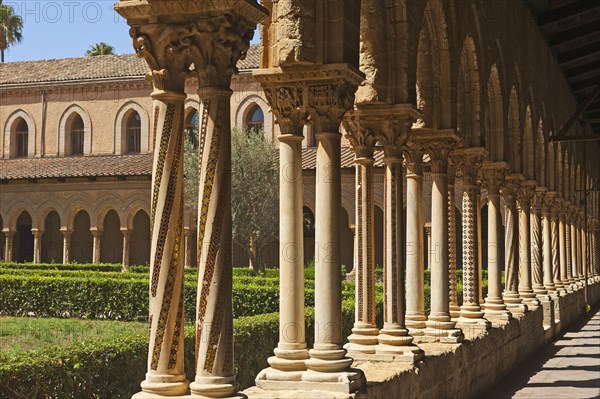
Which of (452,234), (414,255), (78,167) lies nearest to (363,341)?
(414,255)

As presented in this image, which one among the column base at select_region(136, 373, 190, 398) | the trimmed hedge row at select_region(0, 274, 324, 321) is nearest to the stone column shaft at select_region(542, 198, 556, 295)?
the trimmed hedge row at select_region(0, 274, 324, 321)

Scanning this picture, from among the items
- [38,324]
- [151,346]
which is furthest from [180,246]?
[38,324]

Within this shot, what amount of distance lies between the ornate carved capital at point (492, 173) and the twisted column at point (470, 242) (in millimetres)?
1417

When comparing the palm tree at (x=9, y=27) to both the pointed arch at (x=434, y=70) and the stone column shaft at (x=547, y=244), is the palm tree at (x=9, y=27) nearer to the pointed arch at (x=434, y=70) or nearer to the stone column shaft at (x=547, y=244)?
the stone column shaft at (x=547, y=244)

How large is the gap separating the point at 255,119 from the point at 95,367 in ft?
84.0

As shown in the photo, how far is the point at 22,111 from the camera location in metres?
35.8

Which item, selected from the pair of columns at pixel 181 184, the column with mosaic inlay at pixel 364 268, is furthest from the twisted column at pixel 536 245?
the pair of columns at pixel 181 184

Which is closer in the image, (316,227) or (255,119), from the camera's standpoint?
(316,227)

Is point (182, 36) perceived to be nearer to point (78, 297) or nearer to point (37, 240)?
point (78, 297)

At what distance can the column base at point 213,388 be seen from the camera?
14.6 feet

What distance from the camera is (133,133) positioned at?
1362 inches

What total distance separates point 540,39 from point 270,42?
43.6ft

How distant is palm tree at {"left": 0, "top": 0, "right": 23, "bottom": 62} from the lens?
45.0 meters

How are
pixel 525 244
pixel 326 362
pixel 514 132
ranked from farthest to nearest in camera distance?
pixel 525 244 < pixel 514 132 < pixel 326 362
